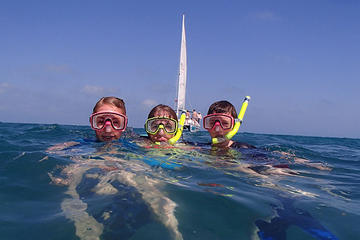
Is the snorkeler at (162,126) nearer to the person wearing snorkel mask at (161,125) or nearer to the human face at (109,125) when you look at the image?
the person wearing snorkel mask at (161,125)

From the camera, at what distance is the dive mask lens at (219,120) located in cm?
490

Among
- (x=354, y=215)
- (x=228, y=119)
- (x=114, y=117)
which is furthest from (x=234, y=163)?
(x=114, y=117)

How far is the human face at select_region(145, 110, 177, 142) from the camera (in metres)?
4.79

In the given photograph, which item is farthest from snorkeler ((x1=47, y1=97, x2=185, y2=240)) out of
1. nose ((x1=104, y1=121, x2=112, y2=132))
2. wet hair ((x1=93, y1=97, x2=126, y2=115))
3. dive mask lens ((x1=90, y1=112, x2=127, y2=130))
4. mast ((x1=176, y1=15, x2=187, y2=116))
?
mast ((x1=176, y1=15, x2=187, y2=116))

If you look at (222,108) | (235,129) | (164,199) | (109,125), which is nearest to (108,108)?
(109,125)

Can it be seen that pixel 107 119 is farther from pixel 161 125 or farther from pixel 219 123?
pixel 219 123

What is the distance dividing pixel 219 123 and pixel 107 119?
1992 mm

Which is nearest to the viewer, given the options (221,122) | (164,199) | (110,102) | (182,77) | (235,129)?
(164,199)

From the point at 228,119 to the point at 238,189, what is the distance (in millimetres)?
2295

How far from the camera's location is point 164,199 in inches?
91.3

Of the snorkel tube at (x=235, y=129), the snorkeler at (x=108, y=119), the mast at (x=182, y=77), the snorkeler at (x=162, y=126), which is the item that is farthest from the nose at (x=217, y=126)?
the mast at (x=182, y=77)

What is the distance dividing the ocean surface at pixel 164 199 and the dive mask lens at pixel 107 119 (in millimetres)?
687

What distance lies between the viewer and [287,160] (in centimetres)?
483

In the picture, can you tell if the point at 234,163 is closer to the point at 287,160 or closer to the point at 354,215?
the point at 287,160
